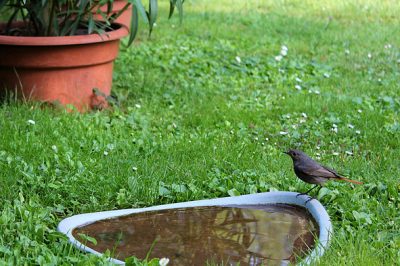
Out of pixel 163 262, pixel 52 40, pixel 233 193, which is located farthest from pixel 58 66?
pixel 163 262

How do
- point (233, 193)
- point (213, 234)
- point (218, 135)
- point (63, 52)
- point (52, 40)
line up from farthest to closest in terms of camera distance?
1. point (63, 52)
2. point (52, 40)
3. point (218, 135)
4. point (233, 193)
5. point (213, 234)

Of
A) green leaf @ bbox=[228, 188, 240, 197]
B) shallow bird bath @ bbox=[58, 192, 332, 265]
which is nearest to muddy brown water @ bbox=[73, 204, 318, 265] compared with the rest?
shallow bird bath @ bbox=[58, 192, 332, 265]

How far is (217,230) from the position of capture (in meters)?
4.29

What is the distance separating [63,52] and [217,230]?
2.39m

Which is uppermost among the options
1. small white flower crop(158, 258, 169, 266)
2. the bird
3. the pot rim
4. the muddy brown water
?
the pot rim

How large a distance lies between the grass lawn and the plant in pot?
216 millimetres

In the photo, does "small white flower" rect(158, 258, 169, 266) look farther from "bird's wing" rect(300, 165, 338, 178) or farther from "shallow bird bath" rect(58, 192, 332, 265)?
"bird's wing" rect(300, 165, 338, 178)

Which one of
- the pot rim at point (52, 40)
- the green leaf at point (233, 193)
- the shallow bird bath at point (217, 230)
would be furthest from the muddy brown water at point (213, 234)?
the pot rim at point (52, 40)

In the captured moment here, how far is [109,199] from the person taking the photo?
4629mm

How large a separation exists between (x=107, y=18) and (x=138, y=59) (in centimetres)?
142

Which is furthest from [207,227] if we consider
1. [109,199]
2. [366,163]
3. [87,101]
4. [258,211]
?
[87,101]

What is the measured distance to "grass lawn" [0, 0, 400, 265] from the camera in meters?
4.28

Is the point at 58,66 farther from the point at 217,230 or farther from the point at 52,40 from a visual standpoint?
the point at 217,230

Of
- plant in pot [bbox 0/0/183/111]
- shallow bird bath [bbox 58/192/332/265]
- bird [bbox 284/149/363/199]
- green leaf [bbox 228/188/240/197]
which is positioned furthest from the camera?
plant in pot [bbox 0/0/183/111]
